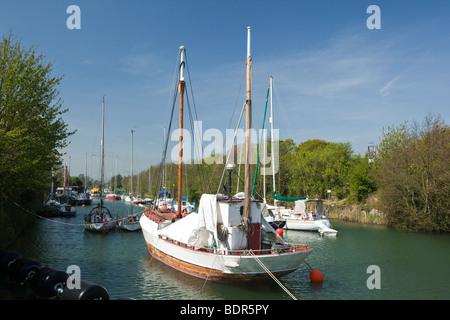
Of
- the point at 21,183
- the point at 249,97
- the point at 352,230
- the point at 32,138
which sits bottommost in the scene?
the point at 352,230

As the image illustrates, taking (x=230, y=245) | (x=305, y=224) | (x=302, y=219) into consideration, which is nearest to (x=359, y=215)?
(x=302, y=219)

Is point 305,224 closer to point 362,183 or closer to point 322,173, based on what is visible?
point 362,183

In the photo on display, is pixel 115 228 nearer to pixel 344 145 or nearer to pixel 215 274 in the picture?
pixel 215 274

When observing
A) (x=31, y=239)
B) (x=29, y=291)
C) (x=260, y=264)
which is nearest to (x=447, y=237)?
(x=260, y=264)

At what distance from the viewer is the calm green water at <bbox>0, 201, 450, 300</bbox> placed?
16906 mm

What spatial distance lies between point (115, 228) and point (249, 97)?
2617 cm

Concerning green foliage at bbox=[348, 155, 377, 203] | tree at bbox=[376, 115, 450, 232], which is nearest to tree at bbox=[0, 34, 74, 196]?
tree at bbox=[376, 115, 450, 232]

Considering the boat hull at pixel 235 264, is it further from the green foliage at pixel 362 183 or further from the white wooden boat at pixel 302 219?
the green foliage at pixel 362 183

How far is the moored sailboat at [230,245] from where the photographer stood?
16.9 meters

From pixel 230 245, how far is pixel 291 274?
16.9 feet

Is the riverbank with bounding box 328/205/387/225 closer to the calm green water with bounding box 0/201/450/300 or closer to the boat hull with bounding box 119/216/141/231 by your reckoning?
the calm green water with bounding box 0/201/450/300

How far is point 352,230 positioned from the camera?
40625 millimetres

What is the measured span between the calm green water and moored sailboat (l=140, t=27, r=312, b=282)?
2.94 feet

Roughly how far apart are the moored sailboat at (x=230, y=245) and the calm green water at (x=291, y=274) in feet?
2.94
